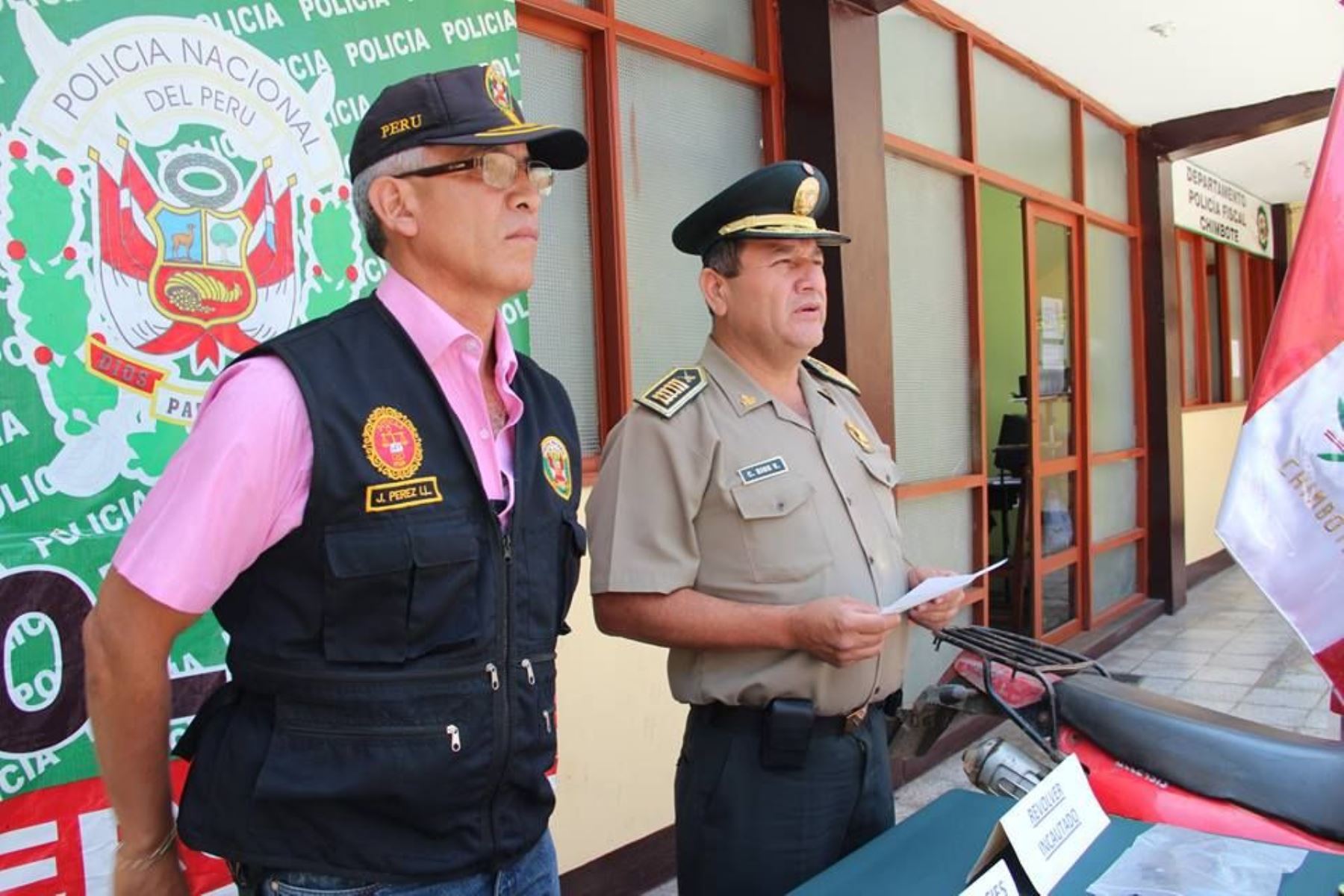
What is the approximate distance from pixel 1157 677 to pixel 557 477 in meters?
Answer: 5.25

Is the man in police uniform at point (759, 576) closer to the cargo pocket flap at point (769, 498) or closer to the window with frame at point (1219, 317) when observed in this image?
the cargo pocket flap at point (769, 498)

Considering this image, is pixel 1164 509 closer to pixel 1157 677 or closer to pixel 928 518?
pixel 1157 677

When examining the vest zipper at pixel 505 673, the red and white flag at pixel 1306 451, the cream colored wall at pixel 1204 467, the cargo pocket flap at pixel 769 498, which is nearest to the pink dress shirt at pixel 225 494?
the vest zipper at pixel 505 673

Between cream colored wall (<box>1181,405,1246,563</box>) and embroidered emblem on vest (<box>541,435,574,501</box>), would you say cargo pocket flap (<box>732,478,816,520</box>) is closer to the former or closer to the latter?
embroidered emblem on vest (<box>541,435,574,501</box>)

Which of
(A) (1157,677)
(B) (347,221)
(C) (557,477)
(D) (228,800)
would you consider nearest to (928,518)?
(A) (1157,677)

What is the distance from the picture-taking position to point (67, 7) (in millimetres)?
1905

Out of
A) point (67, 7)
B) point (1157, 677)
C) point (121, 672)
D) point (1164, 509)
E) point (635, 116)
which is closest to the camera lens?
point (121, 672)

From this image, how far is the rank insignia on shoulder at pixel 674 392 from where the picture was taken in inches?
75.4

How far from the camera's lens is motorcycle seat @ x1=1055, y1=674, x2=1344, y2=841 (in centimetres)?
181

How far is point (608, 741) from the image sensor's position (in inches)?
125

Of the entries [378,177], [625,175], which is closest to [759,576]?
[378,177]

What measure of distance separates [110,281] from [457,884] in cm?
137

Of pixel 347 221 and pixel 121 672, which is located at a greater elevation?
pixel 347 221

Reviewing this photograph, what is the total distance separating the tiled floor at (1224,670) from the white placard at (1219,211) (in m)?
2.86
